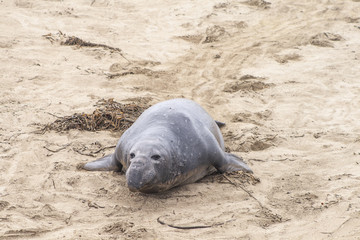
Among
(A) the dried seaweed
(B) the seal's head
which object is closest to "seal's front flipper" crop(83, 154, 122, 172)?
(B) the seal's head

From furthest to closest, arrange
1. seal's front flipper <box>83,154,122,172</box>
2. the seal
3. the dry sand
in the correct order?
seal's front flipper <box>83,154,122,172</box>
the seal
the dry sand

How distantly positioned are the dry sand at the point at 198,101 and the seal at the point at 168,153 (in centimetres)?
14

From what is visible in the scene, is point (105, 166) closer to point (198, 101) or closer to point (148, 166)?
point (148, 166)

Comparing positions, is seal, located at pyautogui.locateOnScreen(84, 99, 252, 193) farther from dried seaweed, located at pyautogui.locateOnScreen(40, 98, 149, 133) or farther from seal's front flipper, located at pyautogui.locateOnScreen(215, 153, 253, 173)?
dried seaweed, located at pyautogui.locateOnScreen(40, 98, 149, 133)

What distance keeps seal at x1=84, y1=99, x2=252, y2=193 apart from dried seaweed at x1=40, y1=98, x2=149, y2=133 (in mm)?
842

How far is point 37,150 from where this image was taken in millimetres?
4969

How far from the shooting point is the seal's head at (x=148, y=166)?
3828 mm

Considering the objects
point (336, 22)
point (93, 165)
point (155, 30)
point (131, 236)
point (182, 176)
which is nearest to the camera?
point (131, 236)

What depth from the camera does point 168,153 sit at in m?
4.20

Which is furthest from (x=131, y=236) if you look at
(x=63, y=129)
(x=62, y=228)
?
(x=63, y=129)

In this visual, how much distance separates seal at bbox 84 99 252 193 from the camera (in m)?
3.96

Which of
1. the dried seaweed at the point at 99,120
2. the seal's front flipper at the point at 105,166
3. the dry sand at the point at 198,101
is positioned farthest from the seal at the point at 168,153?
the dried seaweed at the point at 99,120

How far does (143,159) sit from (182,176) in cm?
51

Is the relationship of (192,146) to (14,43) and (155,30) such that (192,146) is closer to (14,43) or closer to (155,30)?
(14,43)
